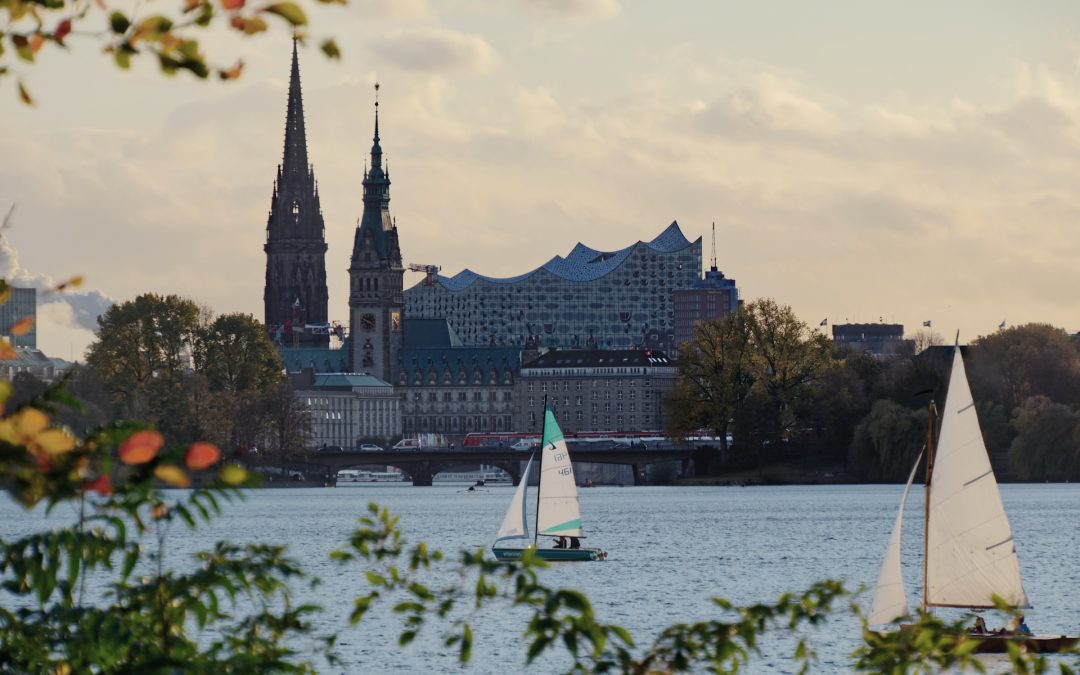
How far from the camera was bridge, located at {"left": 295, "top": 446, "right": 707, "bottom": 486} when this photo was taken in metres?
166

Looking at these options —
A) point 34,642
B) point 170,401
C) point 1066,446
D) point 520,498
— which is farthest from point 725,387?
point 34,642

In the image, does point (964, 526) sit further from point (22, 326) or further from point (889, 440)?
point (889, 440)

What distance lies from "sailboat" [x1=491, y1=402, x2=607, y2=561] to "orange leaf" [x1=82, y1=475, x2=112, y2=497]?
192 ft

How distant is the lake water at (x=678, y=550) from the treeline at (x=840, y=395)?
110 inches

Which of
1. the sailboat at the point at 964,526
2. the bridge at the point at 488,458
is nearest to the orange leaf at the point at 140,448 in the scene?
the sailboat at the point at 964,526

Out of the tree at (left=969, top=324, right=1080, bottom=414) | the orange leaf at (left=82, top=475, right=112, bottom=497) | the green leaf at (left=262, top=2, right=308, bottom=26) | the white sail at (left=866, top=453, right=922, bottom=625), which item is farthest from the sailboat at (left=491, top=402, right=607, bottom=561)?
the tree at (left=969, top=324, right=1080, bottom=414)

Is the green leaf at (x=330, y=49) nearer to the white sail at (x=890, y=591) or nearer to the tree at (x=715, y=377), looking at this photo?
the white sail at (x=890, y=591)

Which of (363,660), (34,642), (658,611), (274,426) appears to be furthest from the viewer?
(274,426)

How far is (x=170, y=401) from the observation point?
14925 cm

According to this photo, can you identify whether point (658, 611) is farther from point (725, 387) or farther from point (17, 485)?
point (725, 387)

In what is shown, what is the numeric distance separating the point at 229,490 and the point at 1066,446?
124m

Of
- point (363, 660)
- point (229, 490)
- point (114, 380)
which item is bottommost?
point (363, 660)

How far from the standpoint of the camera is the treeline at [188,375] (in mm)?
149375

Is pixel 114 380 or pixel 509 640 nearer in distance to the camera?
pixel 509 640
